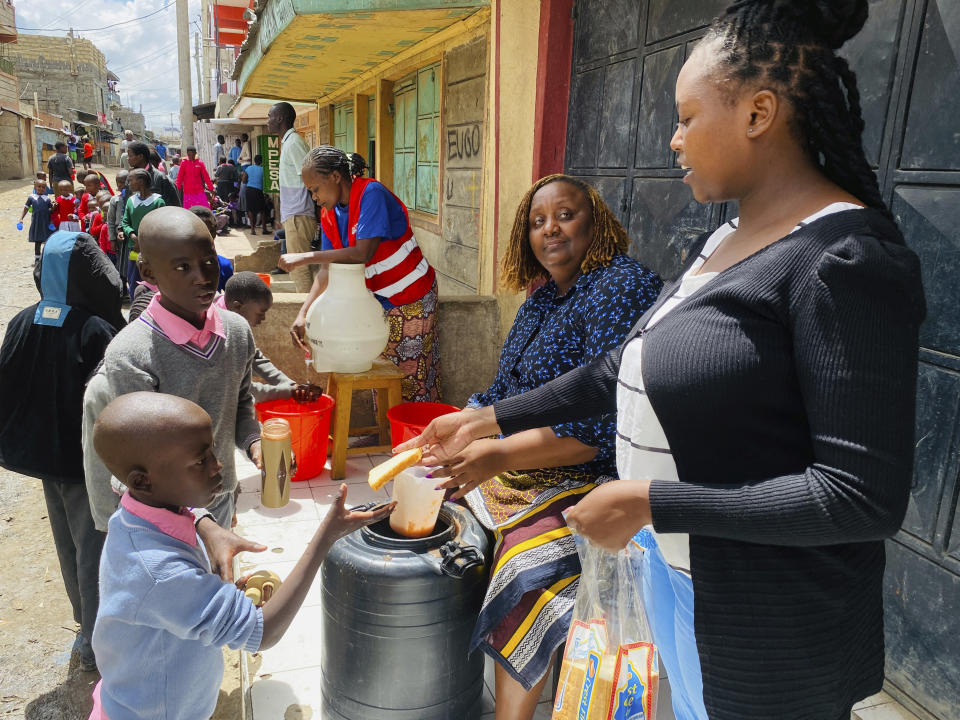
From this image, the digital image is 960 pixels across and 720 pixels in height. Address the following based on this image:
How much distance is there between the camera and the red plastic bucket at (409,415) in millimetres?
3773

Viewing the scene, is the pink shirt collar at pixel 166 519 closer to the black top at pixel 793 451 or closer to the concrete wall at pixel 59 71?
the black top at pixel 793 451

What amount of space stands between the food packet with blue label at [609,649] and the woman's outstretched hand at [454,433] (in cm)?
49

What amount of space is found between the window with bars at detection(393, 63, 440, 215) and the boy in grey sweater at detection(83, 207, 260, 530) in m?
4.62

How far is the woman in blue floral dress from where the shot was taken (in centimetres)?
187

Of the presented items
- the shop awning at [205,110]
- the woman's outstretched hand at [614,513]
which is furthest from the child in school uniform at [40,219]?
Answer: the shop awning at [205,110]

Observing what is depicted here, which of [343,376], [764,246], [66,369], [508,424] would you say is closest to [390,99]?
[343,376]

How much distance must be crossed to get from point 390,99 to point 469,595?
7394 millimetres

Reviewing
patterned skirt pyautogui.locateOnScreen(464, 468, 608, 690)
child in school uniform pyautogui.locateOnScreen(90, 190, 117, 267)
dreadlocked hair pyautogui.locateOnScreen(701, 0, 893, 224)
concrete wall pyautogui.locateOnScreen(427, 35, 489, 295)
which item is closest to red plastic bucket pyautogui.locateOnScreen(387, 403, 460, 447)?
concrete wall pyautogui.locateOnScreen(427, 35, 489, 295)

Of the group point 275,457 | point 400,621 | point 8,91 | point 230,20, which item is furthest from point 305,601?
point 8,91

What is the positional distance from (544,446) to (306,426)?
2247 mm

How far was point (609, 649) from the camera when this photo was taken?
1463 mm

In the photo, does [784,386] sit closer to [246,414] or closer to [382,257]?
[246,414]

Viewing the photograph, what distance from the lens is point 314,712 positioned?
233 cm

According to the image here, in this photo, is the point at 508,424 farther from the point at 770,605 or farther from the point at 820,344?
the point at 820,344
